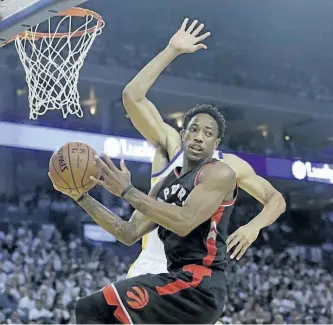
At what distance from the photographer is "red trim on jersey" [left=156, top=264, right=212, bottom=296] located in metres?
2.68

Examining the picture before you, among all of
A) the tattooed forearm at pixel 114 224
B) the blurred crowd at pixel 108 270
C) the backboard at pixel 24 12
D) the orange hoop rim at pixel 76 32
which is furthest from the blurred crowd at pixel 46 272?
the tattooed forearm at pixel 114 224

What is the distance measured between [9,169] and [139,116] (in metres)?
9.84

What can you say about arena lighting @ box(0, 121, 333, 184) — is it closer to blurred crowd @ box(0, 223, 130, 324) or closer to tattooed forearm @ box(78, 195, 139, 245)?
blurred crowd @ box(0, 223, 130, 324)

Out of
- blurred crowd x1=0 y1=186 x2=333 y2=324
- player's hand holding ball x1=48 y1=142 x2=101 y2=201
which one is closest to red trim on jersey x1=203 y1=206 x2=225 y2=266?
player's hand holding ball x1=48 y1=142 x2=101 y2=201

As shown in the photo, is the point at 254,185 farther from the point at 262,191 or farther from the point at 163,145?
the point at 163,145

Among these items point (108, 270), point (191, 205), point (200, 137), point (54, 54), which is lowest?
point (108, 270)

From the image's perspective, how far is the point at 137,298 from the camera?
8.67ft

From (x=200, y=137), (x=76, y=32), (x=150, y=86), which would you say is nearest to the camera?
(x=200, y=137)

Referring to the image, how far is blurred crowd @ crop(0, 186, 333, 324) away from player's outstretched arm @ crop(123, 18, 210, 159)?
5.29 metres

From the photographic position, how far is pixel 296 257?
14.9 m

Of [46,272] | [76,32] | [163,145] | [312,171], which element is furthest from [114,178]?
[312,171]

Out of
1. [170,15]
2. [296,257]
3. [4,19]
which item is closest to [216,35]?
[170,15]

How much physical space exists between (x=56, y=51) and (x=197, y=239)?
3748 mm

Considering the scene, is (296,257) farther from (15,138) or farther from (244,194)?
(15,138)
